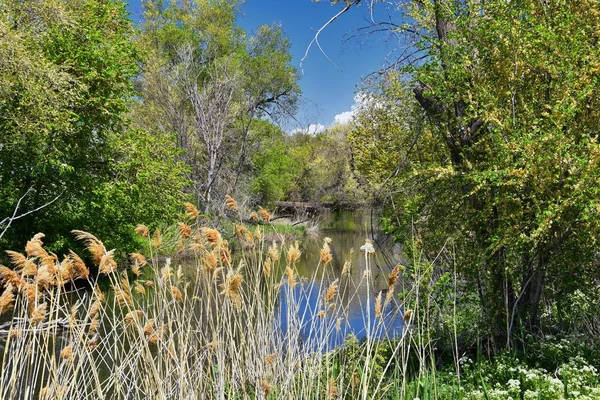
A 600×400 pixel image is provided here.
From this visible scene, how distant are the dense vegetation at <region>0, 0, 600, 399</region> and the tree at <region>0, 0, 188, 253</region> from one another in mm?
64

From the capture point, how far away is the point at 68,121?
10102 millimetres

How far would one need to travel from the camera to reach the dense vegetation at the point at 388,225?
106 inches

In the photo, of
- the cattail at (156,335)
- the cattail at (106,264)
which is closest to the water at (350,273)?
the cattail at (156,335)

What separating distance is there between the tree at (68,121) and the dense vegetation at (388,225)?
6 cm

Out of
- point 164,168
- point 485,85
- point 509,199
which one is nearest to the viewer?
point 509,199

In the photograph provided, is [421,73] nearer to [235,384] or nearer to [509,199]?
[509,199]

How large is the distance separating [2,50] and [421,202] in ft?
24.4

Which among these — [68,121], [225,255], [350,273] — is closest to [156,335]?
[225,255]

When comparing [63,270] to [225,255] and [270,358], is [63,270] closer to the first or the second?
[225,255]

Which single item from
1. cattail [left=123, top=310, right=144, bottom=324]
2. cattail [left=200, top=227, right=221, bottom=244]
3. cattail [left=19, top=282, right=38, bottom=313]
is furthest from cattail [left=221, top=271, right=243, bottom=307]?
cattail [left=19, top=282, right=38, bottom=313]

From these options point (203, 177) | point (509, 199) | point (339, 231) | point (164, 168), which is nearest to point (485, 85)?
point (509, 199)

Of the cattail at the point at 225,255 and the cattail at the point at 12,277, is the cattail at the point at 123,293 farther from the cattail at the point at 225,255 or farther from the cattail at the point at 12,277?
the cattail at the point at 225,255

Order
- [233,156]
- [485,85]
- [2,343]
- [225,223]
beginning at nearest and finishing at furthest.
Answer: [485,85] < [2,343] < [225,223] < [233,156]

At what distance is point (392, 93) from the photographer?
727 cm
